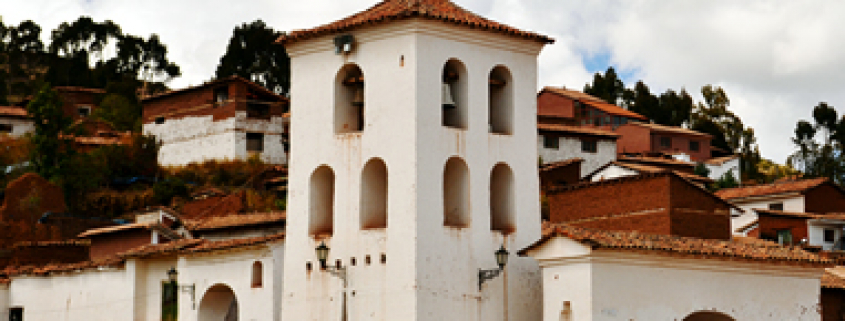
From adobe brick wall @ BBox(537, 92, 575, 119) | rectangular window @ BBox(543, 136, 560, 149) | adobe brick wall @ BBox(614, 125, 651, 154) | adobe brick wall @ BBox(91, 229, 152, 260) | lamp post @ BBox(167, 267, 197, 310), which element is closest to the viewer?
lamp post @ BBox(167, 267, 197, 310)

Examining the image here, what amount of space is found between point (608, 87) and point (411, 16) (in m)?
62.2

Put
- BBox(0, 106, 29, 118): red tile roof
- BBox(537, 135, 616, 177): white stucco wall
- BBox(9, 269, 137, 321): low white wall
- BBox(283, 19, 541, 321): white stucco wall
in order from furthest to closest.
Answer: BBox(0, 106, 29, 118): red tile roof
BBox(537, 135, 616, 177): white stucco wall
BBox(9, 269, 137, 321): low white wall
BBox(283, 19, 541, 321): white stucco wall

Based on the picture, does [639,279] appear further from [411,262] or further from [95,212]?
[95,212]

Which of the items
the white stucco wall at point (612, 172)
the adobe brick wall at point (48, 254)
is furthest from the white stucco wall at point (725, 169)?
the adobe brick wall at point (48, 254)

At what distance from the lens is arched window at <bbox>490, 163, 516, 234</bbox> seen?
2402 centimetres

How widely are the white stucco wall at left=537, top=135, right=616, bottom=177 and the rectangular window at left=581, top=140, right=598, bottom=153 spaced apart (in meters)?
0.12

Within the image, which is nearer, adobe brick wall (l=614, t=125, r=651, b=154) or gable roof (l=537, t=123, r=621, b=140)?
gable roof (l=537, t=123, r=621, b=140)

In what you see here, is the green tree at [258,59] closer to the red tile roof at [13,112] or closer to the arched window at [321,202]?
the red tile roof at [13,112]

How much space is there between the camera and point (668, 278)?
2262cm

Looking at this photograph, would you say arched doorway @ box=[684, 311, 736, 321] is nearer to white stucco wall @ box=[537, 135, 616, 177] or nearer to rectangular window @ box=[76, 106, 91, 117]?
white stucco wall @ box=[537, 135, 616, 177]

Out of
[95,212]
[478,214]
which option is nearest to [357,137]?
[478,214]

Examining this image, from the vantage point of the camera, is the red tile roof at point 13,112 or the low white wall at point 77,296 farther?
the red tile roof at point 13,112

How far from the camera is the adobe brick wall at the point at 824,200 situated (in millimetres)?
51594

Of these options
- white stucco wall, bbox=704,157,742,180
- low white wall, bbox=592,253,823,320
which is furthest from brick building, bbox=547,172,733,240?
white stucco wall, bbox=704,157,742,180
